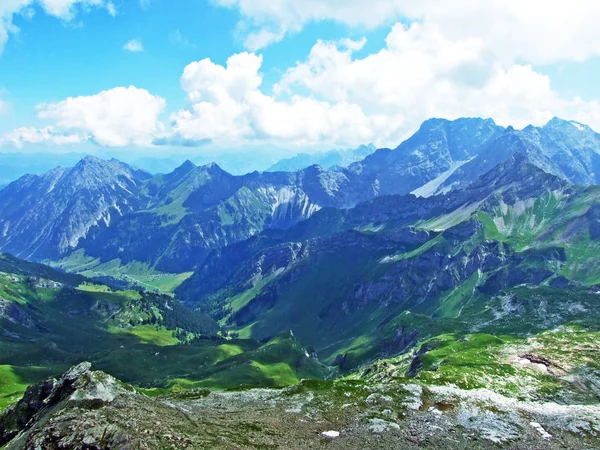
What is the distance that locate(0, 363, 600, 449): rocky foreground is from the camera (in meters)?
66.0

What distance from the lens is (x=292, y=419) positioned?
8394cm

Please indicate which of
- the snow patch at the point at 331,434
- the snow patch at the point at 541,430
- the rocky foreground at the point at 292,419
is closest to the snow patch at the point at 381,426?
the rocky foreground at the point at 292,419

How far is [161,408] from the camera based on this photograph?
258ft

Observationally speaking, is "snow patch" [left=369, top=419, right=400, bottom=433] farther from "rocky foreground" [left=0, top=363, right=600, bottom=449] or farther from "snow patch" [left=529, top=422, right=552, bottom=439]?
"snow patch" [left=529, top=422, right=552, bottom=439]

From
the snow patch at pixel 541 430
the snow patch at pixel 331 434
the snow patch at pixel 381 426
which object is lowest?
the snow patch at pixel 541 430

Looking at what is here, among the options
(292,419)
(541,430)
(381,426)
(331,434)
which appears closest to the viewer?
(331,434)

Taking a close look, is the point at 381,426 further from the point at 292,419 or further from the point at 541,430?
the point at 541,430

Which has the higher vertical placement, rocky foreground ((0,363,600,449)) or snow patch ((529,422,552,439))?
rocky foreground ((0,363,600,449))

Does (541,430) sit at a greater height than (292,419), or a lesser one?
lesser

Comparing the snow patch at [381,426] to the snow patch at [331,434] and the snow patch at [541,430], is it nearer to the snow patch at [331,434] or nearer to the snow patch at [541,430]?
the snow patch at [331,434]

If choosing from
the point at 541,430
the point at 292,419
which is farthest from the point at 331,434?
the point at 541,430

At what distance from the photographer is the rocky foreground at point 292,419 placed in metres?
66.0

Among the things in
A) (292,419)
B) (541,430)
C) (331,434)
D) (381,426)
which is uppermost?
(331,434)

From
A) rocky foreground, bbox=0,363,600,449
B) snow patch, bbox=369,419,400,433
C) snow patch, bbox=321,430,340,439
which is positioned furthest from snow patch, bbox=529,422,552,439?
snow patch, bbox=321,430,340,439
